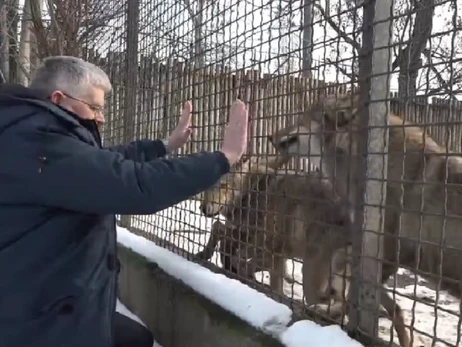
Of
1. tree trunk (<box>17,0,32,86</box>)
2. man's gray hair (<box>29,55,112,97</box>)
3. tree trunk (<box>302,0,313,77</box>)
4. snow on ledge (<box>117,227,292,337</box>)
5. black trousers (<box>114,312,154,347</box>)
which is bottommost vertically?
black trousers (<box>114,312,154,347</box>)

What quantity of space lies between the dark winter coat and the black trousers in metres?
0.61

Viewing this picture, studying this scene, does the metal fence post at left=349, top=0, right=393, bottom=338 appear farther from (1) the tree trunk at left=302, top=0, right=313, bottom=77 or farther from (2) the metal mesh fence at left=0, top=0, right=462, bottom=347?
(1) the tree trunk at left=302, top=0, right=313, bottom=77

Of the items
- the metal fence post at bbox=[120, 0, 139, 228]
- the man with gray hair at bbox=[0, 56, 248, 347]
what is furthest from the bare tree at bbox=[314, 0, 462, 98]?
the metal fence post at bbox=[120, 0, 139, 228]

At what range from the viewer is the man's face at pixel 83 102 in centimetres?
275

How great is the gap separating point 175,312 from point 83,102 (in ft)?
5.39

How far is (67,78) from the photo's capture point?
110 inches

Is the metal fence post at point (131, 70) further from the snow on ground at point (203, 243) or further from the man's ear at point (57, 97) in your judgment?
the man's ear at point (57, 97)

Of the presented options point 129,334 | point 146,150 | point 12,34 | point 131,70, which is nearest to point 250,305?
point 129,334

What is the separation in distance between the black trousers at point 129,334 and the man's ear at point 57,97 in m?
1.24

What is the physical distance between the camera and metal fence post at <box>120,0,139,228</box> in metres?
6.07

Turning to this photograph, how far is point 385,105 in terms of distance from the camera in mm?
2543

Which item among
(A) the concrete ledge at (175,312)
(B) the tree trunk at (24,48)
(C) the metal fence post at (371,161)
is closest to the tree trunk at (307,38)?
(C) the metal fence post at (371,161)

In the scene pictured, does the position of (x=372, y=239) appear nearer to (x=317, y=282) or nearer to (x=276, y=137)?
(x=276, y=137)

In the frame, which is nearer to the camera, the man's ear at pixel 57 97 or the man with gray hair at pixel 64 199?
the man with gray hair at pixel 64 199
